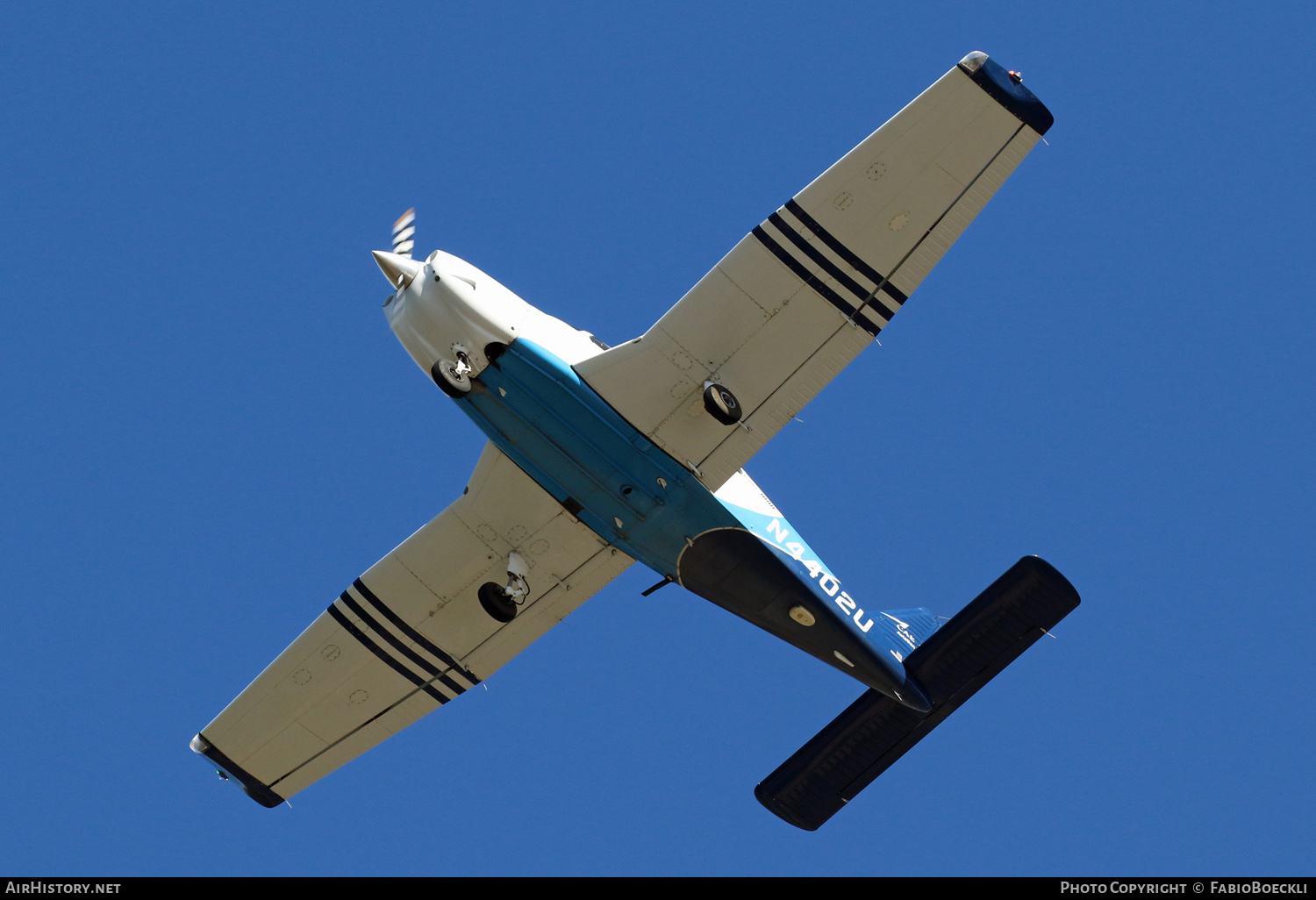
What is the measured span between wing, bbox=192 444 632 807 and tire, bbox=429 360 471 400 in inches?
55.6

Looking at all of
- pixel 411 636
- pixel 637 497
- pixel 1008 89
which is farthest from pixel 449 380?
pixel 1008 89

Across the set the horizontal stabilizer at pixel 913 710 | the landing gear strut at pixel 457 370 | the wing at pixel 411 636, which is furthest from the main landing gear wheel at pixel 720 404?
the horizontal stabilizer at pixel 913 710

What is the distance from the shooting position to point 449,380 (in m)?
17.7

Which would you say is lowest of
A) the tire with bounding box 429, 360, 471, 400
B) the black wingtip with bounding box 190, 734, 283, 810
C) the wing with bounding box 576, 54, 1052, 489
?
the black wingtip with bounding box 190, 734, 283, 810

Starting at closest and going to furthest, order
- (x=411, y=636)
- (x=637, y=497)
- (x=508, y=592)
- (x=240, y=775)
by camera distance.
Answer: (x=637, y=497) → (x=508, y=592) → (x=411, y=636) → (x=240, y=775)

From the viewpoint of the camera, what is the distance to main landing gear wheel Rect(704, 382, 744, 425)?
57.4 feet

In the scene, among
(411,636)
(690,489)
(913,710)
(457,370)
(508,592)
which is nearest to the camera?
(457,370)

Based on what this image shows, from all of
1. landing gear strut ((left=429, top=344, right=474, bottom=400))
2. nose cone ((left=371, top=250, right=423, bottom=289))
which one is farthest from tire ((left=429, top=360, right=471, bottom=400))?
nose cone ((left=371, top=250, right=423, bottom=289))

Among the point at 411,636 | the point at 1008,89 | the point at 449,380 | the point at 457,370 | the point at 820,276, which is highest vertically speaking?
the point at 1008,89

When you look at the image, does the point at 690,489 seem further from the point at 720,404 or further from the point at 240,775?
the point at 240,775

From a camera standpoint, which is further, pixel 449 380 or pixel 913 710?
pixel 913 710

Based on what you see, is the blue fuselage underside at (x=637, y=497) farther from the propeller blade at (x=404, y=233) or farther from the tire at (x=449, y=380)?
the propeller blade at (x=404, y=233)

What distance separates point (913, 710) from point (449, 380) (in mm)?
7809

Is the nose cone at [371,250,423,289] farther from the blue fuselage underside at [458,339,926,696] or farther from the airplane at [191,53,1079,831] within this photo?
the blue fuselage underside at [458,339,926,696]
